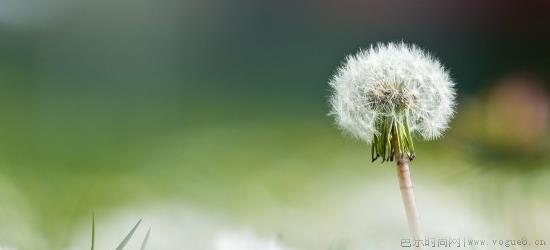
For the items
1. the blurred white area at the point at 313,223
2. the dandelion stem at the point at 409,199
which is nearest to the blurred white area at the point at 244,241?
the blurred white area at the point at 313,223

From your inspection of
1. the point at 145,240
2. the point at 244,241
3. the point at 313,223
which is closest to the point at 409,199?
the point at 313,223

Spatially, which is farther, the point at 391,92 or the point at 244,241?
the point at 244,241

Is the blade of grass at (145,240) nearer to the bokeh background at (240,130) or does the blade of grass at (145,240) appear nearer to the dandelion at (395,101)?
the bokeh background at (240,130)

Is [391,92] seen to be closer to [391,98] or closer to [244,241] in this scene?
[391,98]

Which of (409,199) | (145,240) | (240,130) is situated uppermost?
(240,130)

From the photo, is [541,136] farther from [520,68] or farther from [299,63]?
[299,63]

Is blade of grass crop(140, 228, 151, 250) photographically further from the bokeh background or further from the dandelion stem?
the dandelion stem
